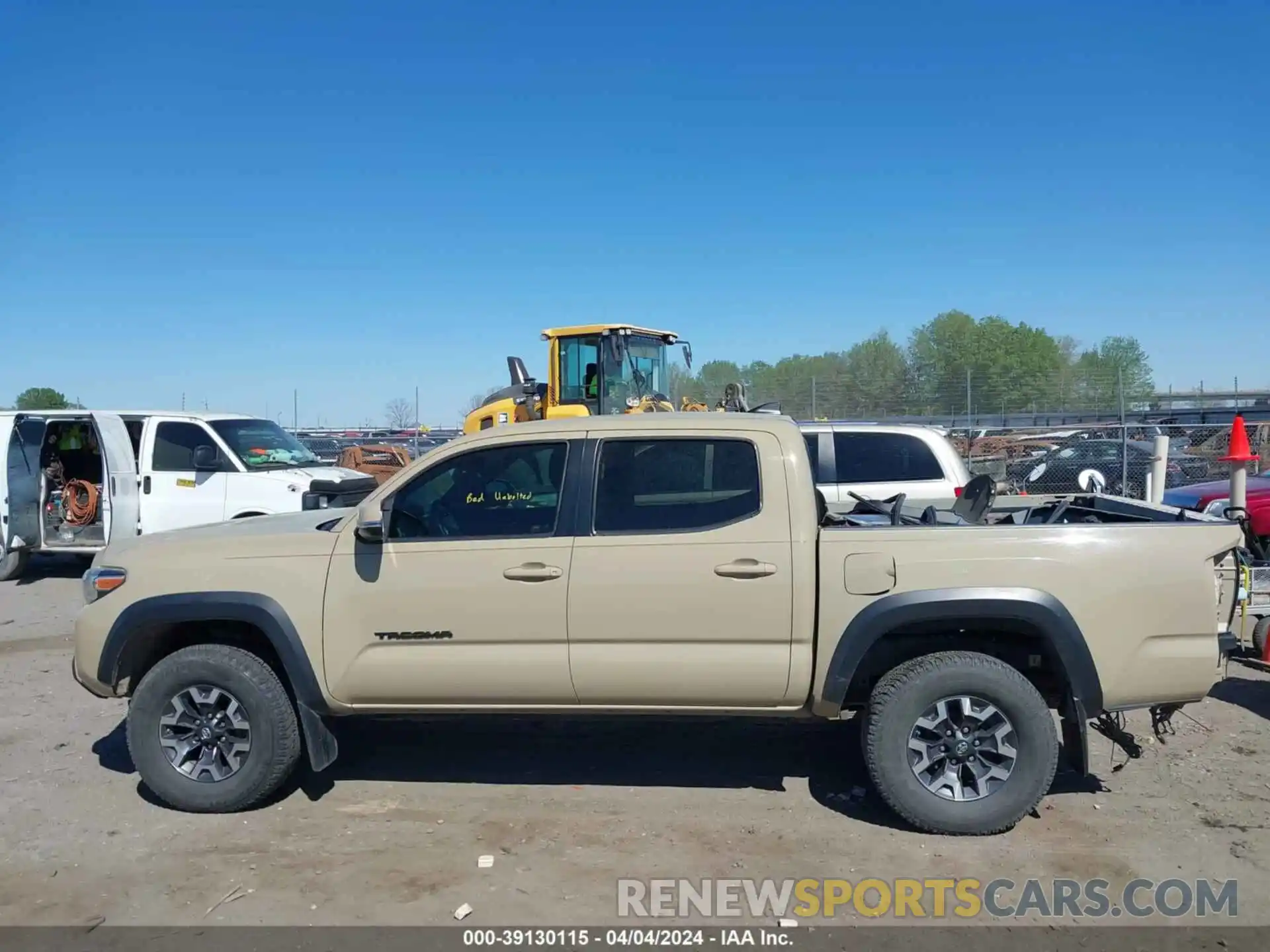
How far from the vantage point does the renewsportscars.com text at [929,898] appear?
3818mm

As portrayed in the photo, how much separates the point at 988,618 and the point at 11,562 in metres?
11.8

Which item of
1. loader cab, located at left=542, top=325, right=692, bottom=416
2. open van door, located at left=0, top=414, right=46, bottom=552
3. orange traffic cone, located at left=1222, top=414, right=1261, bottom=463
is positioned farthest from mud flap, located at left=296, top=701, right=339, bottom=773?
loader cab, located at left=542, top=325, right=692, bottom=416

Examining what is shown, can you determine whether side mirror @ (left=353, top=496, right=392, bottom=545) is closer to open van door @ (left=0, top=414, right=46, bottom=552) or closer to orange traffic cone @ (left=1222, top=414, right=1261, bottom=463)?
orange traffic cone @ (left=1222, top=414, right=1261, bottom=463)

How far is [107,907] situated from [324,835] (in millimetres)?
914

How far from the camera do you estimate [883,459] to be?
31.2 feet

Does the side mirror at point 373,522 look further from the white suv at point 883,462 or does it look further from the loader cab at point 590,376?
the loader cab at point 590,376

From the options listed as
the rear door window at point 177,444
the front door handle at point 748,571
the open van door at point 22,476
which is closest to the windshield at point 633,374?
the rear door window at point 177,444

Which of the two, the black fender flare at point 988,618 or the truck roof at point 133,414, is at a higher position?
the truck roof at point 133,414

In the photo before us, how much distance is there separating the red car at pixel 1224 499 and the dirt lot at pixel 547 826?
3643 mm

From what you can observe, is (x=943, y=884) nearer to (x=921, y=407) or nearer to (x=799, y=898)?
(x=799, y=898)

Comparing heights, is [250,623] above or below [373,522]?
below

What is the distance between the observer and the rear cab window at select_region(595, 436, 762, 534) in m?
4.52

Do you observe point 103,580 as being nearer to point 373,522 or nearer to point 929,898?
point 373,522
